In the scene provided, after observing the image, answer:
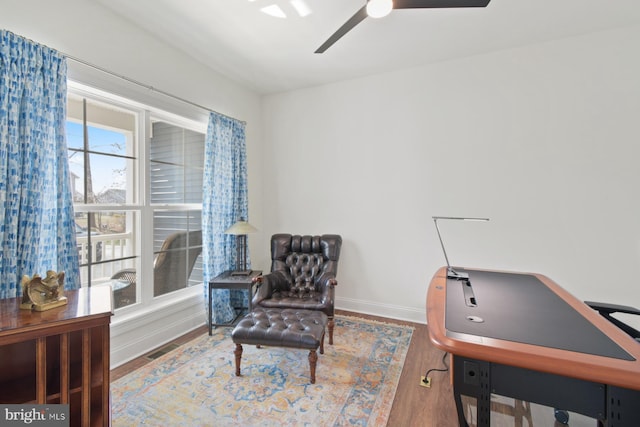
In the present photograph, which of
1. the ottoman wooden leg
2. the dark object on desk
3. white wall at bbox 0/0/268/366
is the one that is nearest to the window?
white wall at bbox 0/0/268/366

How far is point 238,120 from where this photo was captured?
11.4 ft

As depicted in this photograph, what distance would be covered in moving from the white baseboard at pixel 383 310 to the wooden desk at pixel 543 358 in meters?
1.74

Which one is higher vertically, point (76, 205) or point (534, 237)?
point (76, 205)

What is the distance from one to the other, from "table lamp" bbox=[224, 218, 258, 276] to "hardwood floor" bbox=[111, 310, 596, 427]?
1117mm

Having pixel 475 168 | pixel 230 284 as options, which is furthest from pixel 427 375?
pixel 475 168

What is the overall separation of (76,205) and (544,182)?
4055 mm

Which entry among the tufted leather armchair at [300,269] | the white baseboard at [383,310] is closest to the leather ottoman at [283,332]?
the tufted leather armchair at [300,269]

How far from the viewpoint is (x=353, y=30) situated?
2.43m

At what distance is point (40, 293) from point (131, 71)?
6.16 ft

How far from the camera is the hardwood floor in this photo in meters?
1.71

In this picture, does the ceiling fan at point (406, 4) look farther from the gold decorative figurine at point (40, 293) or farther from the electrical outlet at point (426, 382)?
the electrical outlet at point (426, 382)

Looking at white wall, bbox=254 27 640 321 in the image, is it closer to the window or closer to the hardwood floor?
the hardwood floor

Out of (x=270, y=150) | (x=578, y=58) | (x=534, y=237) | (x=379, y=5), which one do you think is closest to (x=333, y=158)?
(x=270, y=150)

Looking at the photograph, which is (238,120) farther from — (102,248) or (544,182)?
(544,182)
